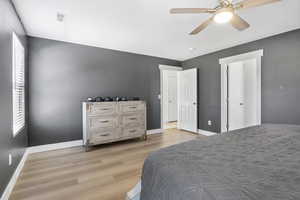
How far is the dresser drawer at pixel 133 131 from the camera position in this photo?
373cm

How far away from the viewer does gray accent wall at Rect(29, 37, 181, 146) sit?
10.3 feet

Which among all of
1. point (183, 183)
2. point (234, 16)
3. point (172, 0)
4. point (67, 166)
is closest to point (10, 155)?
point (67, 166)

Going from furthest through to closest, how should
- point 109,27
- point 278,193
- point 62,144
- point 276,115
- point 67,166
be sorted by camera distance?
point 62,144
point 276,115
point 109,27
point 67,166
point 278,193

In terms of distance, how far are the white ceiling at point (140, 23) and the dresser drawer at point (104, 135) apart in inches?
80.0

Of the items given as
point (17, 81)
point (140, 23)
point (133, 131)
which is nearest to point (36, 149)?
point (17, 81)

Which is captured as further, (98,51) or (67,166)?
(98,51)

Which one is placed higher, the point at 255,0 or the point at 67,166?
the point at 255,0

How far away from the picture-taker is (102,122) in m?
3.42

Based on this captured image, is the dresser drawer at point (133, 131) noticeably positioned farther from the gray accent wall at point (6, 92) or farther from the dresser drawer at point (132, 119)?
the gray accent wall at point (6, 92)

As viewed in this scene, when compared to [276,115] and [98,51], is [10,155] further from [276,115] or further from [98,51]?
[276,115]

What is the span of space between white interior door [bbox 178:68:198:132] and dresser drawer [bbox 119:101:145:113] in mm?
1669

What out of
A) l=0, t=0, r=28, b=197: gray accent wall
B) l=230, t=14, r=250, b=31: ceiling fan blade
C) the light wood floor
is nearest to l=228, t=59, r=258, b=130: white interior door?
l=230, t=14, r=250, b=31: ceiling fan blade

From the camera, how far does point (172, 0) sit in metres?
1.97

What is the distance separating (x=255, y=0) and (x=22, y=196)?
11.0ft
